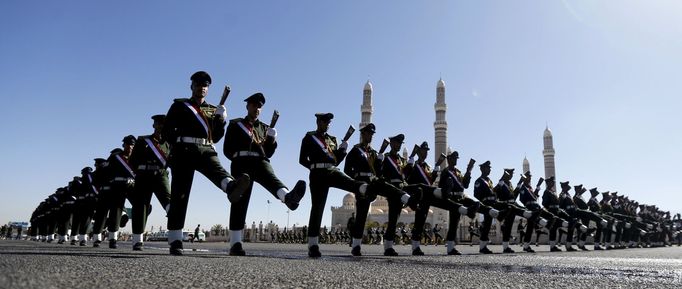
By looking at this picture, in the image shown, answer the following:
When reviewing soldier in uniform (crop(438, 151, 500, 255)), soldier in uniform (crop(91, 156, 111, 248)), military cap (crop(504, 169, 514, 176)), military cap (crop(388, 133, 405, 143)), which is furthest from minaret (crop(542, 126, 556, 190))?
soldier in uniform (crop(91, 156, 111, 248))

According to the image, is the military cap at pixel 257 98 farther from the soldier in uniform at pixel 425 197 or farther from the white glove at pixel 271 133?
the soldier in uniform at pixel 425 197

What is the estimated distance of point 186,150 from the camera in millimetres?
5371

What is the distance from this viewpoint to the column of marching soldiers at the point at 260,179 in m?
5.43

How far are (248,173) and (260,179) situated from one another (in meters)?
0.16

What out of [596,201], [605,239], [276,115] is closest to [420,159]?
[276,115]

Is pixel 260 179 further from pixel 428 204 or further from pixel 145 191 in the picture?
pixel 428 204

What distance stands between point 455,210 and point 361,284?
19.7 feet

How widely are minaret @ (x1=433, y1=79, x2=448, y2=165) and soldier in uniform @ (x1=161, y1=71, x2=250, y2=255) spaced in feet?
177

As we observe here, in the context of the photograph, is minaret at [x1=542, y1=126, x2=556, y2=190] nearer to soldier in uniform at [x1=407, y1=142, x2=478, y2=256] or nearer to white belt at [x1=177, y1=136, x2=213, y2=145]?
soldier in uniform at [x1=407, y1=142, x2=478, y2=256]

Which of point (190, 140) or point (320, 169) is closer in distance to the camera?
point (190, 140)

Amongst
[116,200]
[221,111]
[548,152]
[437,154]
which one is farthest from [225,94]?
[548,152]

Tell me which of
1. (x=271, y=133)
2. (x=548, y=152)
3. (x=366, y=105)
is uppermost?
(x=366, y=105)

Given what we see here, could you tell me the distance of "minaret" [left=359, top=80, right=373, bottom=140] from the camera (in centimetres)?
6028

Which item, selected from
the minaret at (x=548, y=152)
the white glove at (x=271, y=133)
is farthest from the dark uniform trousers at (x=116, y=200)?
the minaret at (x=548, y=152)
